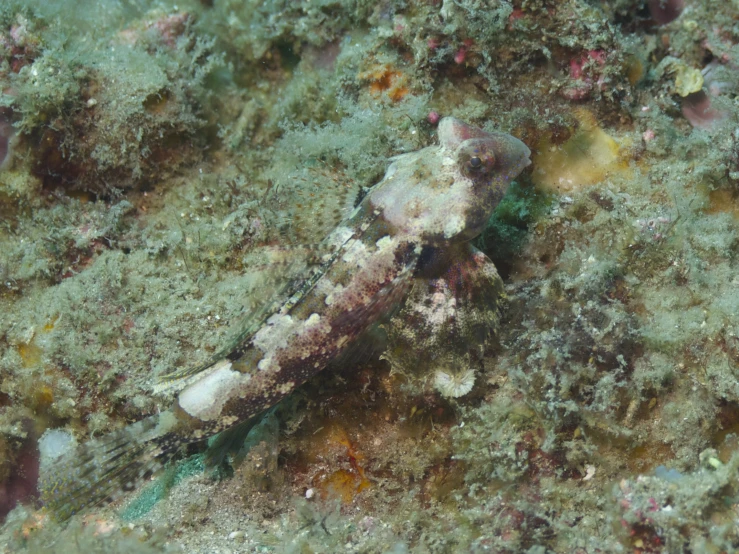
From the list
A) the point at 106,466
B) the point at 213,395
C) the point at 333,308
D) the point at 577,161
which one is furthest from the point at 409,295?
the point at 106,466

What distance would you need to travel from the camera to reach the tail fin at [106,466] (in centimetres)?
368

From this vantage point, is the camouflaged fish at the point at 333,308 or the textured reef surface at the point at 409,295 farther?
the camouflaged fish at the point at 333,308

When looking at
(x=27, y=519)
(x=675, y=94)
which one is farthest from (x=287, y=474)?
(x=675, y=94)

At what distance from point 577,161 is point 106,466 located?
4.60 metres

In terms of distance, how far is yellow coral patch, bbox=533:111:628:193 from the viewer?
4441 mm

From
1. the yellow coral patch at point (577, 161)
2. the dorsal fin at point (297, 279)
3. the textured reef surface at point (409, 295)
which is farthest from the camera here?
the yellow coral patch at point (577, 161)

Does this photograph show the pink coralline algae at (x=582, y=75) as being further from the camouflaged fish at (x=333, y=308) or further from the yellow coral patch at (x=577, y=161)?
the camouflaged fish at (x=333, y=308)

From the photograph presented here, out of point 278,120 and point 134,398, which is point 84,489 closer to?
point 134,398

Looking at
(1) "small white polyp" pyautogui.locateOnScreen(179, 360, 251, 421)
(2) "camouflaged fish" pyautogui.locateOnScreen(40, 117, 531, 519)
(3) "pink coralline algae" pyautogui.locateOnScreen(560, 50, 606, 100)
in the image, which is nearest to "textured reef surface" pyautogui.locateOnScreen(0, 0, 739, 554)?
(3) "pink coralline algae" pyautogui.locateOnScreen(560, 50, 606, 100)

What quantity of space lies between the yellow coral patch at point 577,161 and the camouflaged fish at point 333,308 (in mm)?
580

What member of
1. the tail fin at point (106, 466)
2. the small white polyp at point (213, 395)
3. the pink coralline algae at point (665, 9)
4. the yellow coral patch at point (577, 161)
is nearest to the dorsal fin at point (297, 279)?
the small white polyp at point (213, 395)

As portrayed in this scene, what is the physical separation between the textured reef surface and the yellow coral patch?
0.07 feet

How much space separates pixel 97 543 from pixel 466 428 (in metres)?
2.69

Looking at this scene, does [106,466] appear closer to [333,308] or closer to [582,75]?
[333,308]
